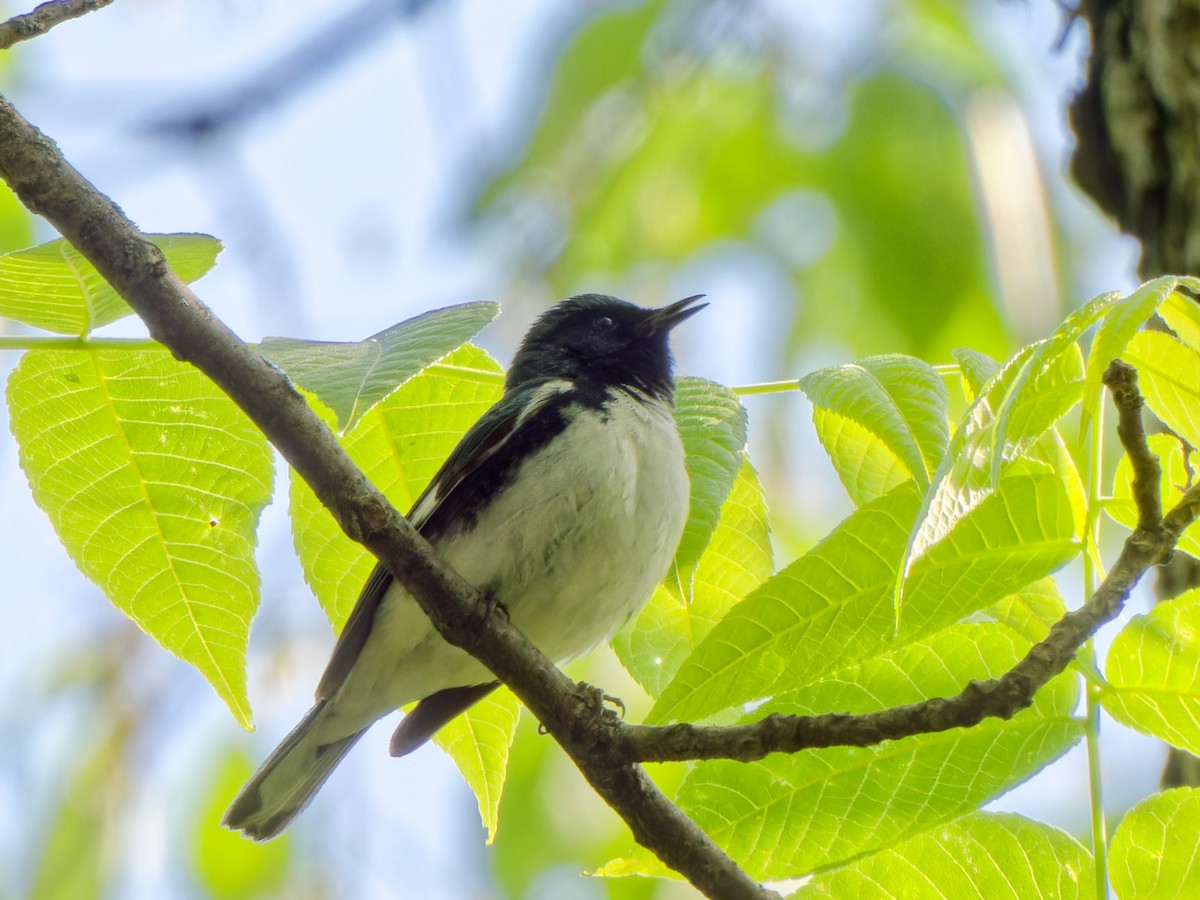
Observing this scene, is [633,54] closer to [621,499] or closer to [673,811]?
[621,499]

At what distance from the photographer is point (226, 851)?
189 inches

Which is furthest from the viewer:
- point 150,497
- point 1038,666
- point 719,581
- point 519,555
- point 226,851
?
point 226,851

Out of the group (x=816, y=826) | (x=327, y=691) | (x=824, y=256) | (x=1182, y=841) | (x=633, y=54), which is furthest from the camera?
(x=824, y=256)

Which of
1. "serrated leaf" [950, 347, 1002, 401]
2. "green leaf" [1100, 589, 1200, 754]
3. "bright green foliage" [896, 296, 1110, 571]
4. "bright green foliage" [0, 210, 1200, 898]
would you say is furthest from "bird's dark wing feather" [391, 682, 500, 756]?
"bright green foliage" [896, 296, 1110, 571]

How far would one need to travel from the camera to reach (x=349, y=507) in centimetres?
208

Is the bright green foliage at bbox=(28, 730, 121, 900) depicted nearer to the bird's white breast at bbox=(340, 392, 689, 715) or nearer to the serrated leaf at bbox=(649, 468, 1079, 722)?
the bird's white breast at bbox=(340, 392, 689, 715)

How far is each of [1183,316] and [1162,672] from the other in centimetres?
57

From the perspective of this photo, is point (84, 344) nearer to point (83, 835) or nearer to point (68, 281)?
point (68, 281)

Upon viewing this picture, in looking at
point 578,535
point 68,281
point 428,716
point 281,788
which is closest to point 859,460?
point 578,535

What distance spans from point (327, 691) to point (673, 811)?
1726 millimetres

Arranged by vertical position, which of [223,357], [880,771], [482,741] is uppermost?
[223,357]

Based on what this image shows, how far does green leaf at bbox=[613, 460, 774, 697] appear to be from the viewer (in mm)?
2430

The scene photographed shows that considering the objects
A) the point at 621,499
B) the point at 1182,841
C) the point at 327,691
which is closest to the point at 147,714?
the point at 327,691

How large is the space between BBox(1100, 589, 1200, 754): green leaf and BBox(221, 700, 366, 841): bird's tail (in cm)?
242
